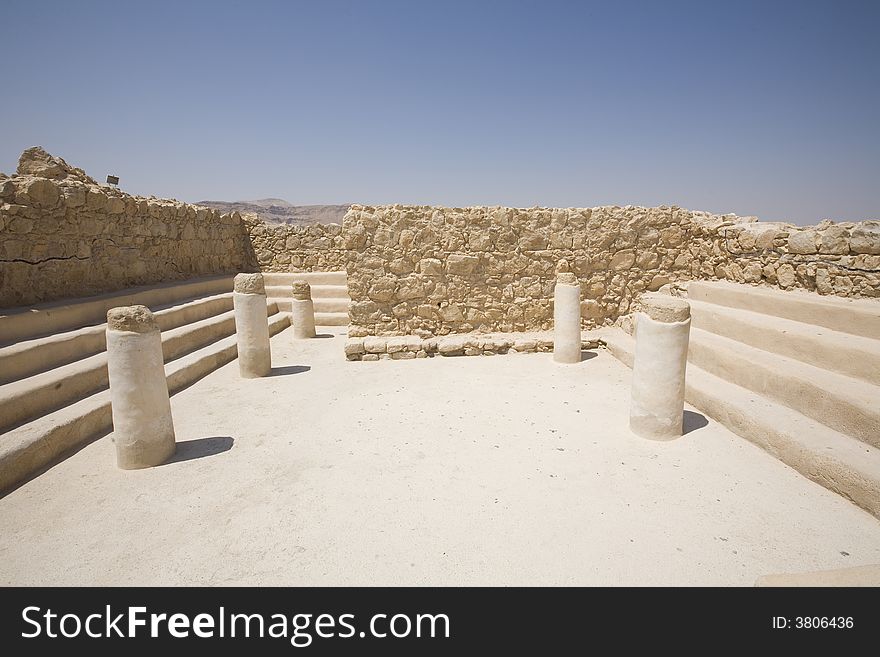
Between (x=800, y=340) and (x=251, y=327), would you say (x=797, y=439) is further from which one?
→ (x=251, y=327)

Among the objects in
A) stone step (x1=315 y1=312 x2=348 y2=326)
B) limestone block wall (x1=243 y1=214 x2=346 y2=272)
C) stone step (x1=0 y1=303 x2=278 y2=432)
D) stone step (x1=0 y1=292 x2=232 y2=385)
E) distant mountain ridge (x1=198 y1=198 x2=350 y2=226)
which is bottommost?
stone step (x1=315 y1=312 x2=348 y2=326)

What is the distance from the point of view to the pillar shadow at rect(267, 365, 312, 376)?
24.4 ft

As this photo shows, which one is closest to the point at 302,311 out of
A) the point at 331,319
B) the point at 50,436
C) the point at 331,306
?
the point at 331,319

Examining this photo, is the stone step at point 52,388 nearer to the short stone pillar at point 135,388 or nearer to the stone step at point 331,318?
the short stone pillar at point 135,388

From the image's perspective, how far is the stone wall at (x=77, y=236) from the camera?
672 cm

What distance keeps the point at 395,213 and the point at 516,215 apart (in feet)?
7.86

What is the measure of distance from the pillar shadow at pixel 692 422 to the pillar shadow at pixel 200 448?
5.07 metres

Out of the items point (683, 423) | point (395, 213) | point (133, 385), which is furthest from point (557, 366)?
point (133, 385)

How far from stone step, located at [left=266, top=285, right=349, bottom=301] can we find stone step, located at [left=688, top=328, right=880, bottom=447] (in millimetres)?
9130

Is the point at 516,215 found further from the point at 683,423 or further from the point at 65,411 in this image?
the point at 65,411

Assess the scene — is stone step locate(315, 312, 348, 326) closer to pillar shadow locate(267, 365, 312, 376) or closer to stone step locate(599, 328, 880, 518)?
pillar shadow locate(267, 365, 312, 376)

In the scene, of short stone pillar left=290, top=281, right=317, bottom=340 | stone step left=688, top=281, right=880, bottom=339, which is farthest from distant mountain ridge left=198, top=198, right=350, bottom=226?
stone step left=688, top=281, right=880, bottom=339

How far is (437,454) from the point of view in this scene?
452 centimetres
